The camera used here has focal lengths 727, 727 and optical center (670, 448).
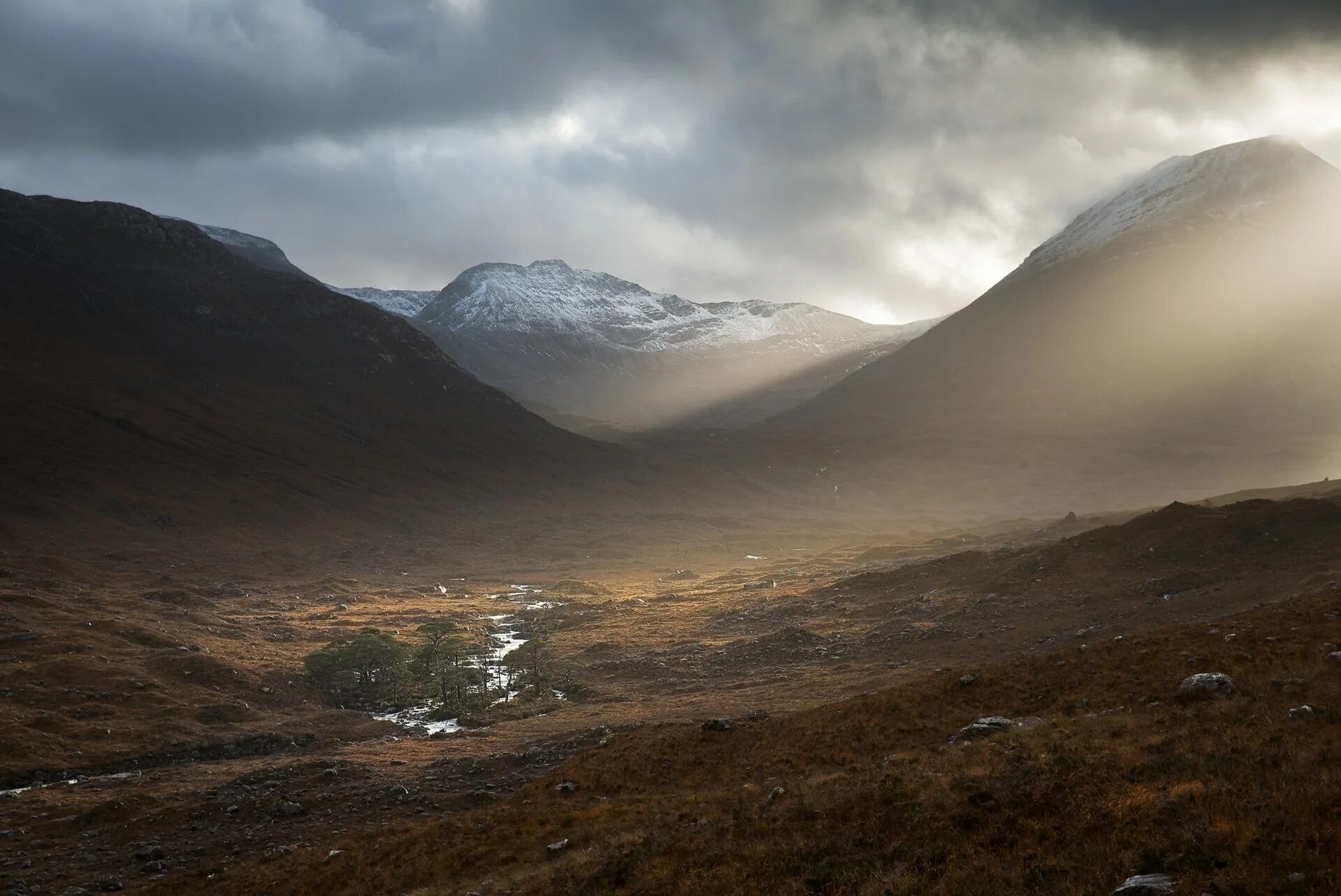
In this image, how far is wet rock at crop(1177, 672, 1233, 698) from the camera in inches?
906

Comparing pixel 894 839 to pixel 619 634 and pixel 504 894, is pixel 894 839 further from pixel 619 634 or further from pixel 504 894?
pixel 619 634

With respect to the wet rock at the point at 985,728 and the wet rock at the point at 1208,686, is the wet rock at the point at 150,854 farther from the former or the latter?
the wet rock at the point at 1208,686

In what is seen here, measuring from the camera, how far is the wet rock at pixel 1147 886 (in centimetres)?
1229

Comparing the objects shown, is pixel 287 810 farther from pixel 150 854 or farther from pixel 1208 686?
pixel 1208 686

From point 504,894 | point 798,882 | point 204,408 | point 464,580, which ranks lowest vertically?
point 464,580

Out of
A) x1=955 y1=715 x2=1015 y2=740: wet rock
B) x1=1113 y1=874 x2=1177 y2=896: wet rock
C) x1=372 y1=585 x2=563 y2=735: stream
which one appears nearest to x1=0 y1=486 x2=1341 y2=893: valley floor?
x1=1113 y1=874 x2=1177 y2=896: wet rock

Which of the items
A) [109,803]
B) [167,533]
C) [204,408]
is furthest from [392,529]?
[109,803]

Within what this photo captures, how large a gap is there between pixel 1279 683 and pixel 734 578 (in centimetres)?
9097

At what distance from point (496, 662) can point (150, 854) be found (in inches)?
1587

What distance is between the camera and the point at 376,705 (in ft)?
189

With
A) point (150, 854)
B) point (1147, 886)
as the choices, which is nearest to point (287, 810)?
point (150, 854)

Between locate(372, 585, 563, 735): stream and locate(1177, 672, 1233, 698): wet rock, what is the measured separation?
4056cm

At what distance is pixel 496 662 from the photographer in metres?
67.9

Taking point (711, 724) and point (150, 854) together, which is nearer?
point (150, 854)
